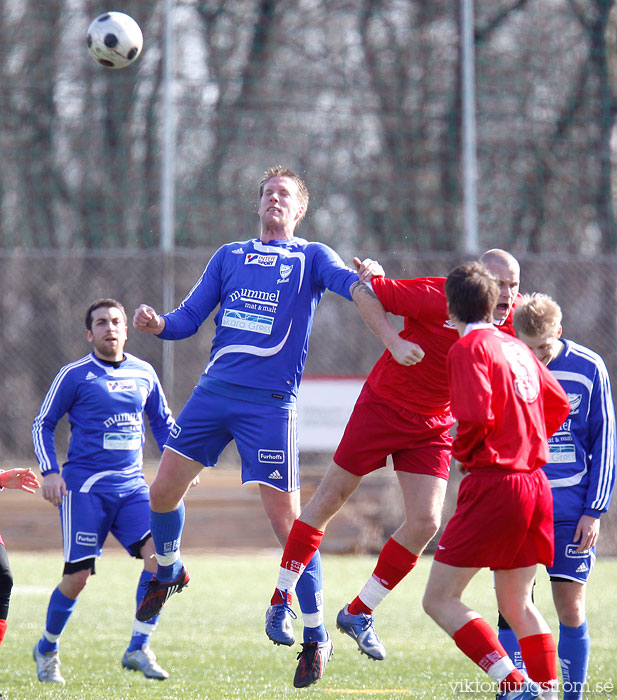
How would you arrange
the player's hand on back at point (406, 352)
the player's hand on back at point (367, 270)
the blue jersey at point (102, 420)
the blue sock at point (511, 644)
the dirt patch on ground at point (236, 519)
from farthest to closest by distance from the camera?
the dirt patch on ground at point (236, 519), the blue jersey at point (102, 420), the blue sock at point (511, 644), the player's hand on back at point (367, 270), the player's hand on back at point (406, 352)

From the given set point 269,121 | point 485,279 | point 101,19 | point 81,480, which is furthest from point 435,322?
point 269,121

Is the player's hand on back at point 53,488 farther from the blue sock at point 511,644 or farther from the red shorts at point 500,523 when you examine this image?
the red shorts at point 500,523

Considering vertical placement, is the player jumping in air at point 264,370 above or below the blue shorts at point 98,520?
above

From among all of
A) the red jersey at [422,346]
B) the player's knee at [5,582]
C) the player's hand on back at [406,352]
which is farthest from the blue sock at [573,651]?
the player's knee at [5,582]

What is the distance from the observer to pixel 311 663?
494 cm

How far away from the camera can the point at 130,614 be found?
844cm

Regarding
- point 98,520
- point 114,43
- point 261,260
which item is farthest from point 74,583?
point 114,43

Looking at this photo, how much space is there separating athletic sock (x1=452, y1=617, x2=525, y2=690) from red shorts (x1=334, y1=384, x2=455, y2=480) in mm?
982

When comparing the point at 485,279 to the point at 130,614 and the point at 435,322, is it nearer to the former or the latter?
the point at 435,322

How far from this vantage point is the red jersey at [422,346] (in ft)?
16.1

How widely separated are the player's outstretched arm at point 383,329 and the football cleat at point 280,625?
4.12ft

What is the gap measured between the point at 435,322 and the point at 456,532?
117 centimetres

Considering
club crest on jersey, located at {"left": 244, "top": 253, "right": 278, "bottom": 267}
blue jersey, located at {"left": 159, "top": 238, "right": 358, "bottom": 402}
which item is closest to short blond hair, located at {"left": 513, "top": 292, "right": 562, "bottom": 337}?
blue jersey, located at {"left": 159, "top": 238, "right": 358, "bottom": 402}

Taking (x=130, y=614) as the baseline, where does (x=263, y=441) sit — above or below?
above
